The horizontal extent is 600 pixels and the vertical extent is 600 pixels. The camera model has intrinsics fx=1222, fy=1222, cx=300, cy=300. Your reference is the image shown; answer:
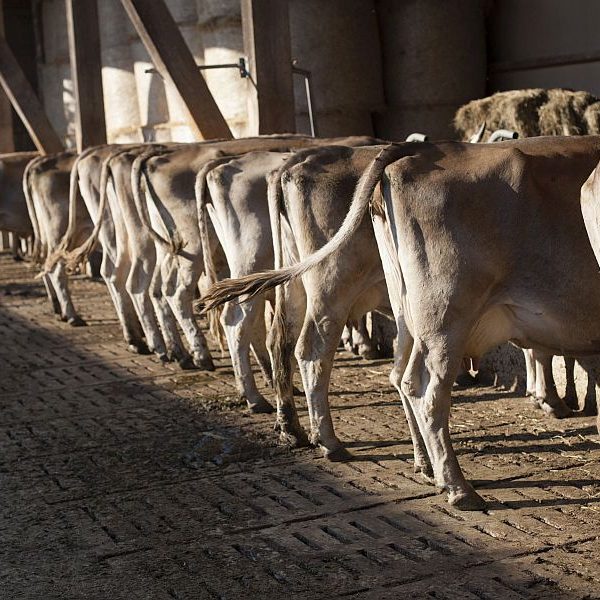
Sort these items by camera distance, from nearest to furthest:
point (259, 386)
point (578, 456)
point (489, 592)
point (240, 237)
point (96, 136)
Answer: point (489, 592) → point (578, 456) → point (240, 237) → point (259, 386) → point (96, 136)

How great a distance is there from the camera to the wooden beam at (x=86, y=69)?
46.5ft

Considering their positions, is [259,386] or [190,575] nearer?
[190,575]

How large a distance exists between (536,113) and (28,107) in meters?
8.25

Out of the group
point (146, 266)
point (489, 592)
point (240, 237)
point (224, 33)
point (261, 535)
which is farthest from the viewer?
point (224, 33)

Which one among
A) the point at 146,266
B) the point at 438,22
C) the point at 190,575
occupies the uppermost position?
the point at 438,22

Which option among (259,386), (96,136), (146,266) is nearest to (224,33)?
(96,136)

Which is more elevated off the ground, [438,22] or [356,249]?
[438,22]

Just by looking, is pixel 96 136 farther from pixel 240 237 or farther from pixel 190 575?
pixel 190 575

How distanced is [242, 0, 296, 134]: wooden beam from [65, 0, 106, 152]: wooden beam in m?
4.21

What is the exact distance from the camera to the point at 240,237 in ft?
27.1

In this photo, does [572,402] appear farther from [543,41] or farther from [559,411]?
[543,41]

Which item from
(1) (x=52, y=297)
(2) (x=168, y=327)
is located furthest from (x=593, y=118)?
(1) (x=52, y=297)

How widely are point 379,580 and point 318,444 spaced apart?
2.16 meters

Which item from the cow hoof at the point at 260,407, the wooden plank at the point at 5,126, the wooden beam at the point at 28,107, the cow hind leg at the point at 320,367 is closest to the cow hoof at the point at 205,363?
the cow hoof at the point at 260,407
